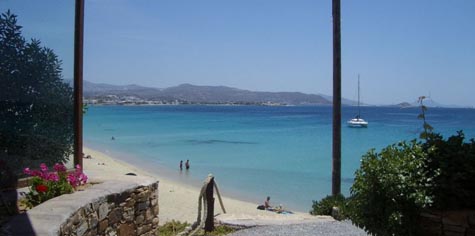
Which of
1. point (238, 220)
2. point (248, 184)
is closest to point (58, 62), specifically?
point (238, 220)

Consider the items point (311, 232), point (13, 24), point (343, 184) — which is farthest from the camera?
point (343, 184)

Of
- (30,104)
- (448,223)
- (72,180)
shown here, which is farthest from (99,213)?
(448,223)

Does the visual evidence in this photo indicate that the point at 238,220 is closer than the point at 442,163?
No

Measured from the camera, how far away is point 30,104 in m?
5.57

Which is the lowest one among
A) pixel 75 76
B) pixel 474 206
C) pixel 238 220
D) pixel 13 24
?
pixel 238 220

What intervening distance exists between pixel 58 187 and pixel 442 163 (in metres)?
3.77

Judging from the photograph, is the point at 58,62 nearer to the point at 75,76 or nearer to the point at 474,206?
the point at 75,76

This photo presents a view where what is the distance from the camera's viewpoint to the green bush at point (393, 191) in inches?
159

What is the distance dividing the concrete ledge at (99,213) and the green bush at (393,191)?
2582 millimetres

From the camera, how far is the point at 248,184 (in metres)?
22.2

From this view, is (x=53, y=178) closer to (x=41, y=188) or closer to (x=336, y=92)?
(x=41, y=188)

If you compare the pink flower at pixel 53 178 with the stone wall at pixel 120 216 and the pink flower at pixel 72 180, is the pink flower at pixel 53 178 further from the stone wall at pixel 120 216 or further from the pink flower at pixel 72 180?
the stone wall at pixel 120 216

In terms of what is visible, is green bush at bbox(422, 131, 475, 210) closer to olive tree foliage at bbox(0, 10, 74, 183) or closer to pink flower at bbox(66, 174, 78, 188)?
pink flower at bbox(66, 174, 78, 188)

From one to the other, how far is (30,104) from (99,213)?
6.15 feet
